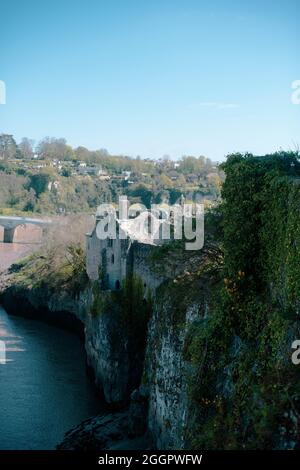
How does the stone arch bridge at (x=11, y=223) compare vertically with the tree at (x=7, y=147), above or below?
below

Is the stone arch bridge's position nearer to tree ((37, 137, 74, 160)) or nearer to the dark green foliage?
tree ((37, 137, 74, 160))

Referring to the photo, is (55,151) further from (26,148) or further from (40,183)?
(40,183)

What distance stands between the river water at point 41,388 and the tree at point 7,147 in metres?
74.6

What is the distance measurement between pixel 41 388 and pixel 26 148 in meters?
102

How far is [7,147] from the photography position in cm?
11694

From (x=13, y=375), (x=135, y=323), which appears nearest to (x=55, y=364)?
(x=13, y=375)

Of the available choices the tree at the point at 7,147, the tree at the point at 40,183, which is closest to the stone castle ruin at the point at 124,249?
the tree at the point at 40,183

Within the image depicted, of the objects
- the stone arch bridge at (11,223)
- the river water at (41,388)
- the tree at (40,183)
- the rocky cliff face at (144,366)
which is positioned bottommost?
the river water at (41,388)

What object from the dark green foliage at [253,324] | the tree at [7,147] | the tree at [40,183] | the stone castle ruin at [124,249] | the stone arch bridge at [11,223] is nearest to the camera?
the dark green foliage at [253,324]

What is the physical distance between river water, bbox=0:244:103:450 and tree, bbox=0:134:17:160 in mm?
74610

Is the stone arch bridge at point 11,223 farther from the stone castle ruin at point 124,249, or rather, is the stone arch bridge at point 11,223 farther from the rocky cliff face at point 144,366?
the rocky cliff face at point 144,366

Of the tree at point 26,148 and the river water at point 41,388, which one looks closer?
the river water at point 41,388

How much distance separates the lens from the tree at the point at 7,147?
10962 cm

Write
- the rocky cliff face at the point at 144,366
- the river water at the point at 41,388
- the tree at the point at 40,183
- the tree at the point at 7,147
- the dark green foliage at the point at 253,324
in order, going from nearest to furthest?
the dark green foliage at the point at 253,324, the rocky cliff face at the point at 144,366, the river water at the point at 41,388, the tree at the point at 40,183, the tree at the point at 7,147
